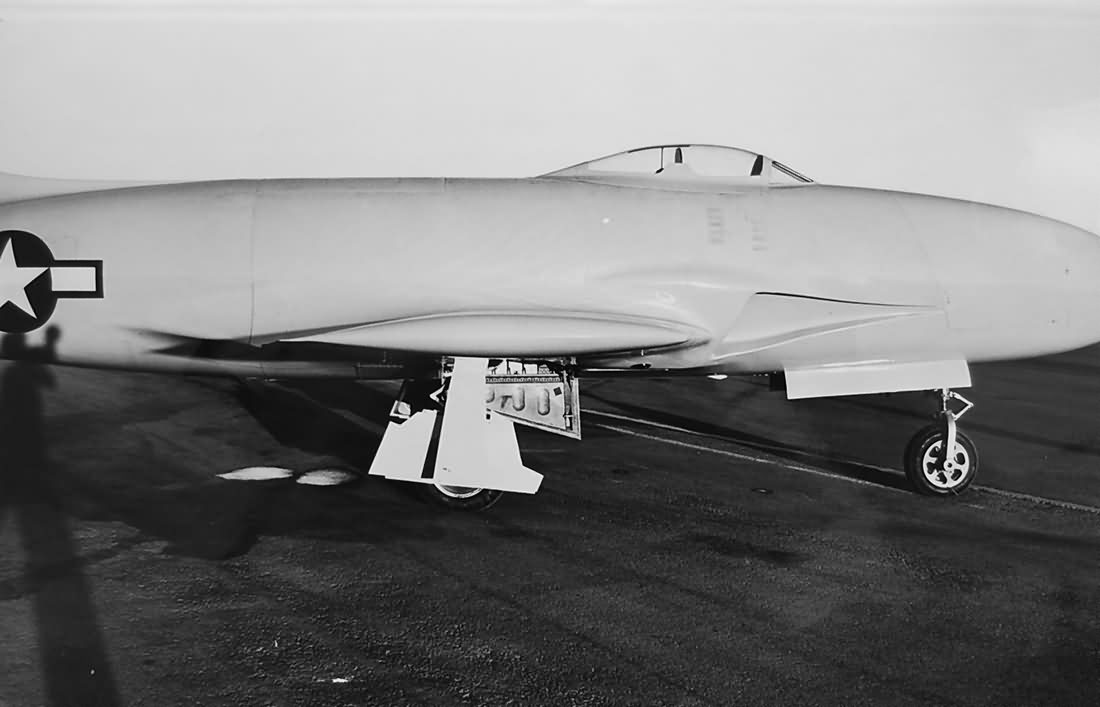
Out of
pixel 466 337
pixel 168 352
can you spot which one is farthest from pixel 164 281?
pixel 466 337

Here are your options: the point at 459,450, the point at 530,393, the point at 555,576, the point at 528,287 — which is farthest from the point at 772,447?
the point at 555,576

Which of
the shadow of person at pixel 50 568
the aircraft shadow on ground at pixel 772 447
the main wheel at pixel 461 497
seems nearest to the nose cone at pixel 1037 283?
the aircraft shadow on ground at pixel 772 447

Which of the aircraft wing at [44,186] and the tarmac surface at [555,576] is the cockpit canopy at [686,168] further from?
the aircraft wing at [44,186]

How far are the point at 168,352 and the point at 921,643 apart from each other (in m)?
5.37

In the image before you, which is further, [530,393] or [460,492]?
[530,393]

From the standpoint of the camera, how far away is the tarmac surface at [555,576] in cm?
396

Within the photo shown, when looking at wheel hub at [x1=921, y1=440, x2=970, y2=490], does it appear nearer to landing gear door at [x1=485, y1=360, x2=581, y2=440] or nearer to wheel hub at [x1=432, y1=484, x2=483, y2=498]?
landing gear door at [x1=485, y1=360, x2=581, y2=440]

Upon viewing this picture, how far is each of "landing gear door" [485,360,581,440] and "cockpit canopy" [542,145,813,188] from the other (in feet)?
5.33

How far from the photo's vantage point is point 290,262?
6348 mm

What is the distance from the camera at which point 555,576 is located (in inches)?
204

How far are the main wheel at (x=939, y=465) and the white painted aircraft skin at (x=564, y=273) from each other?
0.66 meters

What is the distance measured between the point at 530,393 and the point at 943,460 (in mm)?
3307

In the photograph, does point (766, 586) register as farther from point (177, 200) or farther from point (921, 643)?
point (177, 200)

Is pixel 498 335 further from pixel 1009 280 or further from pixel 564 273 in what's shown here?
pixel 1009 280
